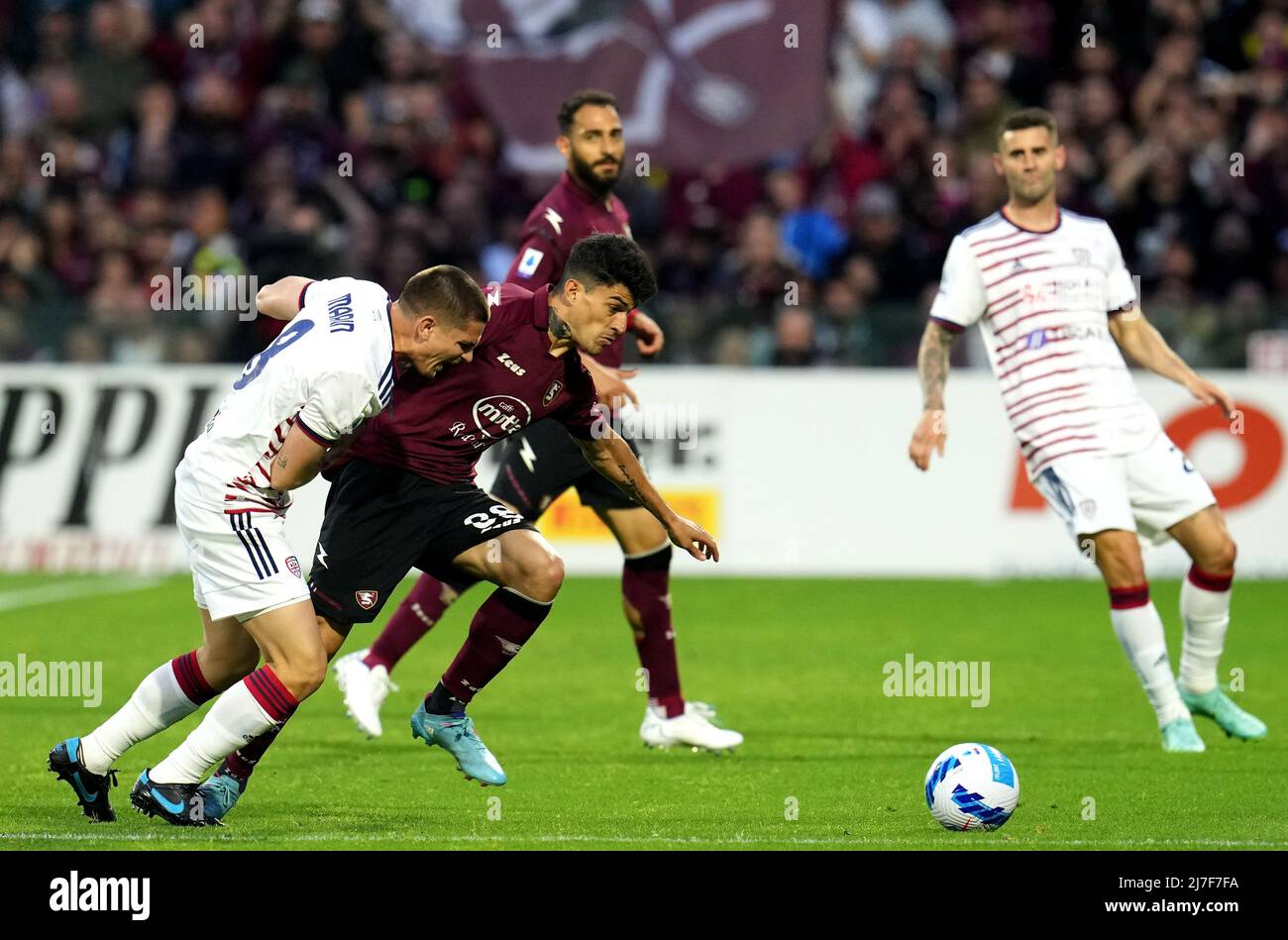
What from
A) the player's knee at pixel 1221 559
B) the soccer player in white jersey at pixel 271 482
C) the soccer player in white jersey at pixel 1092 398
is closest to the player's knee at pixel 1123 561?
the soccer player in white jersey at pixel 1092 398

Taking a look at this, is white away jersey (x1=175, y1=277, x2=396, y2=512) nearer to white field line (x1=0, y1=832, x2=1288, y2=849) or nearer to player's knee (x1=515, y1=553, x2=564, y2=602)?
white field line (x1=0, y1=832, x2=1288, y2=849)

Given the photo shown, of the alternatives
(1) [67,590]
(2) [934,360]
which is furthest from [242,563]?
(1) [67,590]

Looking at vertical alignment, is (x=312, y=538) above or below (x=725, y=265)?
below

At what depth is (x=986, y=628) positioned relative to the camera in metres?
13.0

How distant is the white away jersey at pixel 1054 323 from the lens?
29.5ft

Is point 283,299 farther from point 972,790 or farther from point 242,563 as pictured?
point 972,790

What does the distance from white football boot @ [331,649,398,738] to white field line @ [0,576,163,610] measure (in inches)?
208

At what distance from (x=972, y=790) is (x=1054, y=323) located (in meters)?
2.88

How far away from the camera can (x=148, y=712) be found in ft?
22.8

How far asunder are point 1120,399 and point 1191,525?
622 millimetres

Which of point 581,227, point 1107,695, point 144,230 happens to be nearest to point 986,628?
point 1107,695

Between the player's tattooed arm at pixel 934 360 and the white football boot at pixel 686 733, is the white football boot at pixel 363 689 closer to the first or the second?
the white football boot at pixel 686 733

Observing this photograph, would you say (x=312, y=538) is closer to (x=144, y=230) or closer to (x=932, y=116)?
(x=144, y=230)
